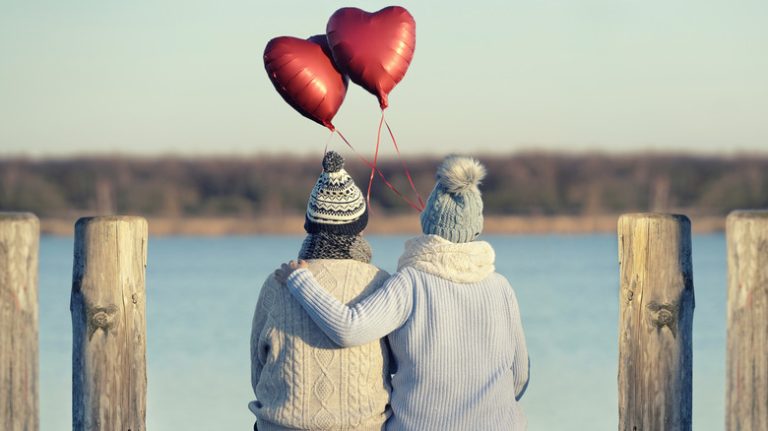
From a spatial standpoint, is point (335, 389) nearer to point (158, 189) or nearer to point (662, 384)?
point (662, 384)

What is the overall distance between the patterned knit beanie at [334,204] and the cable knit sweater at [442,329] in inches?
8.1

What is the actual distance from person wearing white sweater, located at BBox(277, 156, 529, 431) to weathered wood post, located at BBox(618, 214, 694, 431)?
1.45ft

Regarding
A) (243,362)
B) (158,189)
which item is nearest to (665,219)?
(243,362)

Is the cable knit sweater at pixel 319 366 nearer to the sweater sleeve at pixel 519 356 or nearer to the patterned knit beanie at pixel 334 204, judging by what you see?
the patterned knit beanie at pixel 334 204

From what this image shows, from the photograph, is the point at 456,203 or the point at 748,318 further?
the point at 456,203

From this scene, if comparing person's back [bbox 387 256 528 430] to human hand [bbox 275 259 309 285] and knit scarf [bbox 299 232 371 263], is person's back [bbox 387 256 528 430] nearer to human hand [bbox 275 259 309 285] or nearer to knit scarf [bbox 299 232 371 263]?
knit scarf [bbox 299 232 371 263]

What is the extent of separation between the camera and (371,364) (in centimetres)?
405

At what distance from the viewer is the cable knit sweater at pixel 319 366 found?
400 cm

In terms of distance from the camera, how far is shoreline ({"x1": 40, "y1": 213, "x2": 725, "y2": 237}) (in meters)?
33.0

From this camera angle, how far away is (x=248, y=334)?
1631 cm

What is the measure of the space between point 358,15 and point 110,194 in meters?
32.0

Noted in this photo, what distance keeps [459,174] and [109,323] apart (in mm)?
1307

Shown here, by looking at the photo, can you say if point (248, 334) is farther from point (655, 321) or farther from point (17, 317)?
point (17, 317)

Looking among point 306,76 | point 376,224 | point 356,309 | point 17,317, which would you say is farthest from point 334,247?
point 376,224
